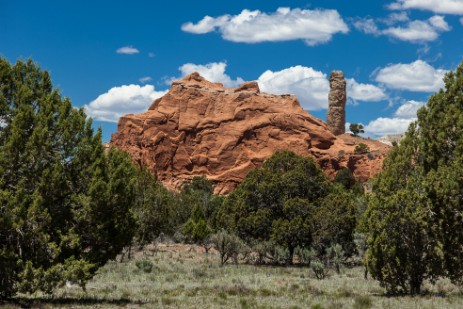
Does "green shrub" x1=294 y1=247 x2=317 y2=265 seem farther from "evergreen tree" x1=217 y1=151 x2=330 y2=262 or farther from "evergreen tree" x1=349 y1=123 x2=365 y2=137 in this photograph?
"evergreen tree" x1=349 y1=123 x2=365 y2=137

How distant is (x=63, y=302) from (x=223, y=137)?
9134 centimetres

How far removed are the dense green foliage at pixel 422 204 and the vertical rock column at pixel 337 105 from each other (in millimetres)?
104390

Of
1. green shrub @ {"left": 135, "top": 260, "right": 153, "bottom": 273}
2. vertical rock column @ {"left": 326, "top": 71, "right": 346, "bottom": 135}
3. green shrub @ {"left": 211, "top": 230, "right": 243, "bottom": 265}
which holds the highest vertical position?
vertical rock column @ {"left": 326, "top": 71, "right": 346, "bottom": 135}

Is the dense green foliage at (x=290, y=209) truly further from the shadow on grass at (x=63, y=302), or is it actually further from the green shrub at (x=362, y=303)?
the shadow on grass at (x=63, y=302)

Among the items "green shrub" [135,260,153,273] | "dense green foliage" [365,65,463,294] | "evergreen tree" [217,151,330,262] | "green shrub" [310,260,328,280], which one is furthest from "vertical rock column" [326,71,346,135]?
"dense green foliage" [365,65,463,294]

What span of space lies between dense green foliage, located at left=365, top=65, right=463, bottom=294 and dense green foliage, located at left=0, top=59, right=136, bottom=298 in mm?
9909

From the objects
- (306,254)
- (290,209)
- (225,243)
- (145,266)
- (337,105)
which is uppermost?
(337,105)

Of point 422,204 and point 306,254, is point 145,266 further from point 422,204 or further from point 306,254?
point 422,204

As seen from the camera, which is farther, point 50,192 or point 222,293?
point 222,293

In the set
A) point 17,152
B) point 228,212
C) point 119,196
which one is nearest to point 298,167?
point 228,212

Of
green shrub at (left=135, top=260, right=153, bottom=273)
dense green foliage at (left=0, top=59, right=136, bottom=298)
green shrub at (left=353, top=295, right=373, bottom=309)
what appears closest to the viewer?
dense green foliage at (left=0, top=59, right=136, bottom=298)

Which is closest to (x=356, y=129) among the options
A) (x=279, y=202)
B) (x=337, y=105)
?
(x=337, y=105)

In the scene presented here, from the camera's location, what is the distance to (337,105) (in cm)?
12512

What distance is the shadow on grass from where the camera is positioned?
1794cm
